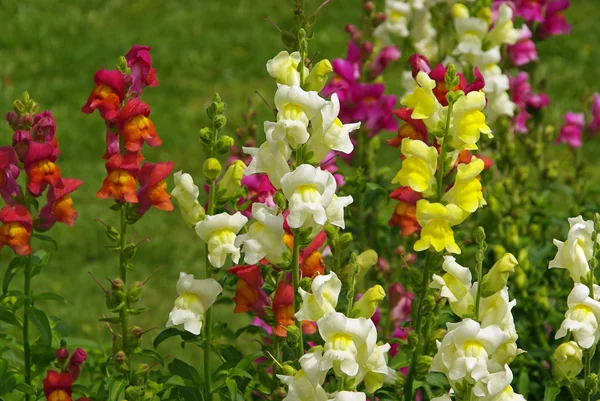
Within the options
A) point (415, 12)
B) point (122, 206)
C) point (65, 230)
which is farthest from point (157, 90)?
point (122, 206)

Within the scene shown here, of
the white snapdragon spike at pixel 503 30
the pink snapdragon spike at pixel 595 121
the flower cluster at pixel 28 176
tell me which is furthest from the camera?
the pink snapdragon spike at pixel 595 121

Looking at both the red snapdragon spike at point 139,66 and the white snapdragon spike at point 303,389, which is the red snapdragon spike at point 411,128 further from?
the white snapdragon spike at point 303,389

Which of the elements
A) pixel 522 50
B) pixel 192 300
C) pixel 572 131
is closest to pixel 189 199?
pixel 192 300

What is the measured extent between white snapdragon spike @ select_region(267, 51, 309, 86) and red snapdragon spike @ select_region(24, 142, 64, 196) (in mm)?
606

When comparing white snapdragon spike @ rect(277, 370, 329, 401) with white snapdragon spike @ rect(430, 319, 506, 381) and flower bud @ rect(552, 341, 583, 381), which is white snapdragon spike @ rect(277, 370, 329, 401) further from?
flower bud @ rect(552, 341, 583, 381)

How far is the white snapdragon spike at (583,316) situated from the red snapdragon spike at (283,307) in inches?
23.0

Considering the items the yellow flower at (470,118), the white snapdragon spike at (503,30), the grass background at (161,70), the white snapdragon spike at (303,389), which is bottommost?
the grass background at (161,70)

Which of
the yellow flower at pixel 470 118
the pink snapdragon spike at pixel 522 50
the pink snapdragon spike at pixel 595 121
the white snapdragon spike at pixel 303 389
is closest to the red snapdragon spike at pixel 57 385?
the white snapdragon spike at pixel 303 389

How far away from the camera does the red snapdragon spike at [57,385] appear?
255 cm

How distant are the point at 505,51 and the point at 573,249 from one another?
71.8 inches

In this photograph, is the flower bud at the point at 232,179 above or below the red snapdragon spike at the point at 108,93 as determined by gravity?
below

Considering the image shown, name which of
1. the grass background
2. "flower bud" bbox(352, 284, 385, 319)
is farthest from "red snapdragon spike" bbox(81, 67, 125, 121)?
the grass background

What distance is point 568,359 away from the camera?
2420 millimetres

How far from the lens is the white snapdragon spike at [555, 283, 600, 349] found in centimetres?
226
